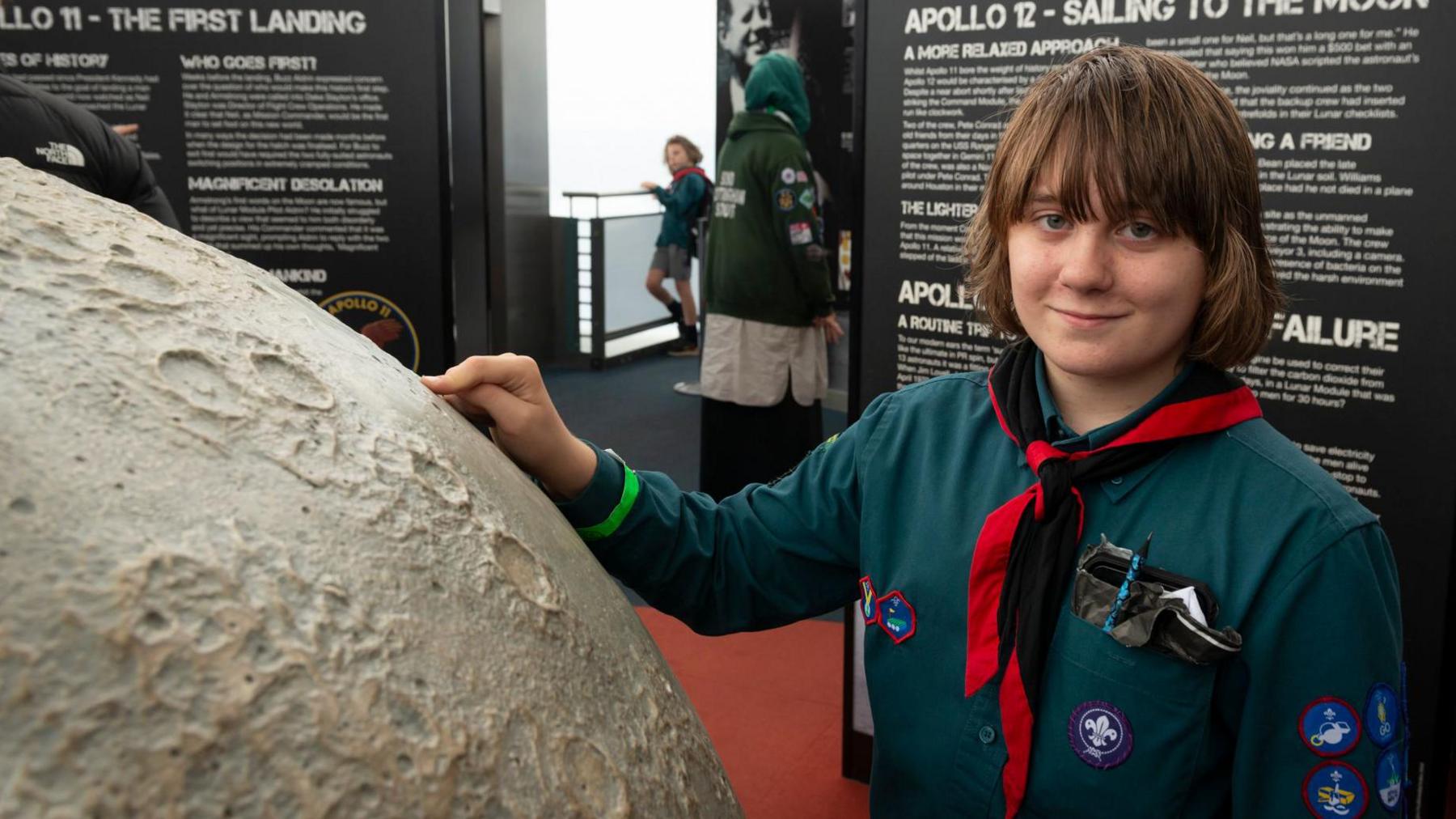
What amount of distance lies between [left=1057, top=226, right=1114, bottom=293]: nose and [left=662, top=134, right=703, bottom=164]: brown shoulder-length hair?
26.6 feet

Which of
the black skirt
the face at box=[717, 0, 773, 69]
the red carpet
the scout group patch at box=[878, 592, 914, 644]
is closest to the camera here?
the scout group patch at box=[878, 592, 914, 644]

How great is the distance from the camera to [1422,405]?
2305 mm

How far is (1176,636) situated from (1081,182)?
0.48 meters

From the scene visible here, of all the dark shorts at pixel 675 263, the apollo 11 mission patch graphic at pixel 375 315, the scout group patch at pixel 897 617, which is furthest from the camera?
the dark shorts at pixel 675 263

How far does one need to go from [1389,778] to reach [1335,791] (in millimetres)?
83

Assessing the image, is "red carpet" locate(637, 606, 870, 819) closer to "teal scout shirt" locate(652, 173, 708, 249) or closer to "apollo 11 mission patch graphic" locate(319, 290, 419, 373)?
"apollo 11 mission patch graphic" locate(319, 290, 419, 373)

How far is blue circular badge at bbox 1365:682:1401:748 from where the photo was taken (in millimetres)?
1234

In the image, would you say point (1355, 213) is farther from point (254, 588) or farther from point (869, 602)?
point (254, 588)

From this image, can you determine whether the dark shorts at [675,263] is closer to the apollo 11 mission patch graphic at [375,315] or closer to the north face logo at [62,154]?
the apollo 11 mission patch graphic at [375,315]

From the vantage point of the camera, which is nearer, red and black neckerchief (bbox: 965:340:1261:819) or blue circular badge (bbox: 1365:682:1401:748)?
blue circular badge (bbox: 1365:682:1401:748)

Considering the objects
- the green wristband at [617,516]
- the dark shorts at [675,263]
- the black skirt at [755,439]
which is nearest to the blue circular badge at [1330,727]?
the green wristband at [617,516]

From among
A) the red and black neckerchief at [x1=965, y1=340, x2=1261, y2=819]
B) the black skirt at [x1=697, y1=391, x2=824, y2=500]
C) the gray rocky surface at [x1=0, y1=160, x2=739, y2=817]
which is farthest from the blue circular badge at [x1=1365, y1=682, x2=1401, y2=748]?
the black skirt at [x1=697, y1=391, x2=824, y2=500]

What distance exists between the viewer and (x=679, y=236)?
9484 millimetres

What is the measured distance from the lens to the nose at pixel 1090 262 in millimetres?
1288
